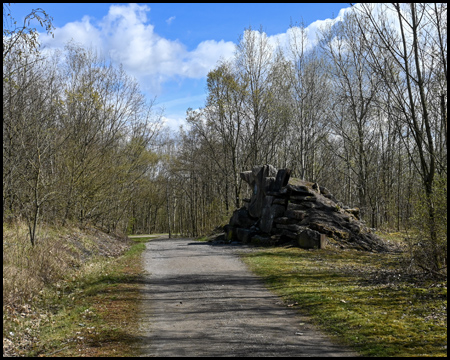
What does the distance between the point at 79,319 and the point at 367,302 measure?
5.40 metres

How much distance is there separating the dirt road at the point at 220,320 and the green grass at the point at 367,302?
422 mm

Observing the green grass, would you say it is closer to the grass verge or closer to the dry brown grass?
the grass verge

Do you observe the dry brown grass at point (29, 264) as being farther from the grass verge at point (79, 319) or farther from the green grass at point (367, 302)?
the green grass at point (367, 302)

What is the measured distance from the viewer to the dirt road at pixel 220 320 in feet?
17.6

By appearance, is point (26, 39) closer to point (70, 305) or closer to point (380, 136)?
point (70, 305)

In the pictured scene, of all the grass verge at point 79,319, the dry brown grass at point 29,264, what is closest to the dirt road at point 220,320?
the grass verge at point 79,319

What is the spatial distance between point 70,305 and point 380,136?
32.3 metres

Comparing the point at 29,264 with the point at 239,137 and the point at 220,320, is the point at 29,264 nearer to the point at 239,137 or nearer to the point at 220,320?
the point at 220,320

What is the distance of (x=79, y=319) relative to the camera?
6.79 meters

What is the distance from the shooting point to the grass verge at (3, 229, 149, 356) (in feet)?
17.9

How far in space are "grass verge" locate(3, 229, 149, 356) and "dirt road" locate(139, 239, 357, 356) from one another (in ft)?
1.07

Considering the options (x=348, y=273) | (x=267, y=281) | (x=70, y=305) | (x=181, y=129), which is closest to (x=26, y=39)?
(x=70, y=305)

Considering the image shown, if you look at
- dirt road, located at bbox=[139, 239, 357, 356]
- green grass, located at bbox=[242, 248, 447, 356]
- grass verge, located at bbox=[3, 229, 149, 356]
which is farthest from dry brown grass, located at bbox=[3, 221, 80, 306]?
green grass, located at bbox=[242, 248, 447, 356]

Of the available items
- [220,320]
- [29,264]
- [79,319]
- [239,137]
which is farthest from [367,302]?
[239,137]
